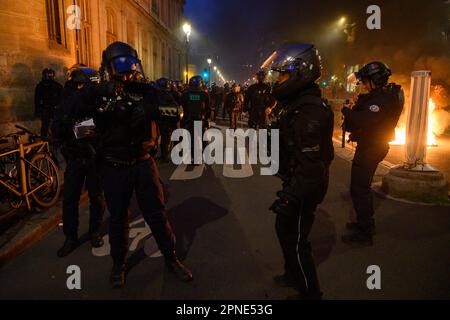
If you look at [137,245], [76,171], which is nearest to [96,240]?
[137,245]

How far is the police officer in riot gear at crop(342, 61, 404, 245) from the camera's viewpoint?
3.79m

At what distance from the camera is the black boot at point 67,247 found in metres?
3.88

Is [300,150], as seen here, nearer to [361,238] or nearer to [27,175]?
[361,238]

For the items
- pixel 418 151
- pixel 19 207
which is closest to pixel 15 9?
pixel 19 207

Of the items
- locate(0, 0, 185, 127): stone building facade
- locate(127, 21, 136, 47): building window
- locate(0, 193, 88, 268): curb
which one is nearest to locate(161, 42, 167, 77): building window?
locate(127, 21, 136, 47): building window

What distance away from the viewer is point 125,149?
121 inches

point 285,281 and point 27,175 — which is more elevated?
point 27,175

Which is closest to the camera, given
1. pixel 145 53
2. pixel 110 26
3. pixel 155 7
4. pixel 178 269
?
pixel 178 269

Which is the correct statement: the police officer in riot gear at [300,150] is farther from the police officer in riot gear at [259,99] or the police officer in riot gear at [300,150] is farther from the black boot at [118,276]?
the police officer in riot gear at [259,99]

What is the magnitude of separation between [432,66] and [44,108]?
529 inches

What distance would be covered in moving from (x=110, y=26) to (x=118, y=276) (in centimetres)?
1878

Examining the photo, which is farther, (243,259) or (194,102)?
(194,102)

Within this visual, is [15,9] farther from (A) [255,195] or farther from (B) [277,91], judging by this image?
(B) [277,91]

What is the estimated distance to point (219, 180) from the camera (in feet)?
23.2
